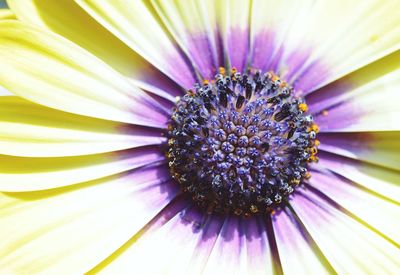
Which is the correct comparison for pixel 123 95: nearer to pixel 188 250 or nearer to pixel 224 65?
pixel 224 65

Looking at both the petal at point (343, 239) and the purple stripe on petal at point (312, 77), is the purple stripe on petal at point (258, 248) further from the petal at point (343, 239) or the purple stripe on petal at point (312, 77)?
the purple stripe on petal at point (312, 77)

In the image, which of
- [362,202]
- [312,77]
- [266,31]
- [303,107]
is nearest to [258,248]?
[362,202]

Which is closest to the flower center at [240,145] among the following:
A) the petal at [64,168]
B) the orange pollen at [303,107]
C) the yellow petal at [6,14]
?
the orange pollen at [303,107]

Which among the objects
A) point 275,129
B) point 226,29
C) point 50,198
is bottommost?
point 50,198

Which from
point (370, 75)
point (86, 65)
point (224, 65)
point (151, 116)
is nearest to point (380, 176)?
point (370, 75)

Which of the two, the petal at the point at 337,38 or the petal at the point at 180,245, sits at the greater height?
the petal at the point at 337,38

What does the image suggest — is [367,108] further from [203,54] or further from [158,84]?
[158,84]
